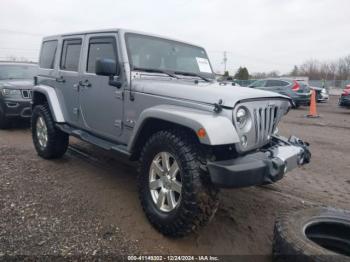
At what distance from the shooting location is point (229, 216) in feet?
11.9

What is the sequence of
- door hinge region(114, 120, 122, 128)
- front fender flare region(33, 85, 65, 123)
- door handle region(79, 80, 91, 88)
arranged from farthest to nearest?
1. front fender flare region(33, 85, 65, 123)
2. door handle region(79, 80, 91, 88)
3. door hinge region(114, 120, 122, 128)

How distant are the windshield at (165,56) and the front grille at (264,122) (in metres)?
1.44

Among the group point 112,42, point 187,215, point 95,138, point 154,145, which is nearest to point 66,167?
point 95,138

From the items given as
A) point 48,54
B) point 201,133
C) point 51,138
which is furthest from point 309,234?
point 48,54

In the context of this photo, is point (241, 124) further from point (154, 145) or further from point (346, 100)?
point (346, 100)

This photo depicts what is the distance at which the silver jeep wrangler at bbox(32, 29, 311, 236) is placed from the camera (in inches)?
110

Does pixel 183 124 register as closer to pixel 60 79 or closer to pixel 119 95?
pixel 119 95

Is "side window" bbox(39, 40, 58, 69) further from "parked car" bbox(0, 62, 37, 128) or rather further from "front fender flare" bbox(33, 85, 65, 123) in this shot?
"parked car" bbox(0, 62, 37, 128)

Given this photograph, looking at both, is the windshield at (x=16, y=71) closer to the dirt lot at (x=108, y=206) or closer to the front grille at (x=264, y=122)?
the dirt lot at (x=108, y=206)

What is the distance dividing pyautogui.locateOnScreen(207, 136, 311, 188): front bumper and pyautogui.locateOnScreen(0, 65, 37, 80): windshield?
8.25 metres

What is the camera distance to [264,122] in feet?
10.5

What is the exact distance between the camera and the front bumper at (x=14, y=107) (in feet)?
26.4

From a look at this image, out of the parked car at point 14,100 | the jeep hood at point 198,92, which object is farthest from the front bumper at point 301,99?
the jeep hood at point 198,92

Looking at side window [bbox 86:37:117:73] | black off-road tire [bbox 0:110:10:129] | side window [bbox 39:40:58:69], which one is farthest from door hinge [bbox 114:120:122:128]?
black off-road tire [bbox 0:110:10:129]
